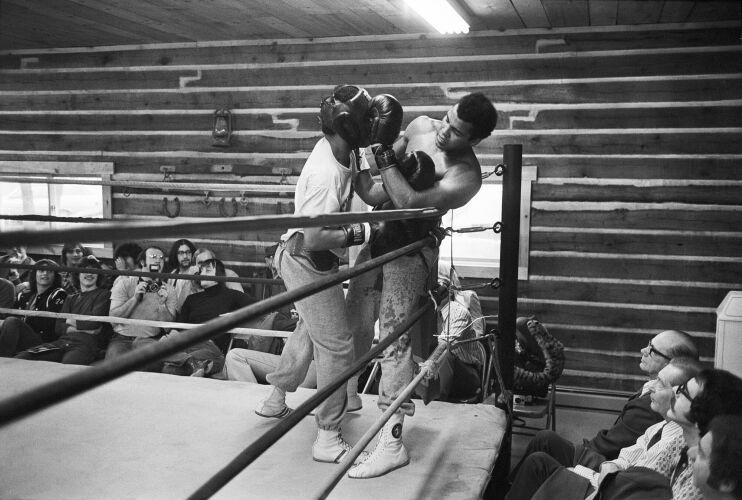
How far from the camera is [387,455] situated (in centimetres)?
256

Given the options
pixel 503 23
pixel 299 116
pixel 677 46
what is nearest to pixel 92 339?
pixel 299 116

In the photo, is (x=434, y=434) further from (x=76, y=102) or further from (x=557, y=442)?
(x=76, y=102)

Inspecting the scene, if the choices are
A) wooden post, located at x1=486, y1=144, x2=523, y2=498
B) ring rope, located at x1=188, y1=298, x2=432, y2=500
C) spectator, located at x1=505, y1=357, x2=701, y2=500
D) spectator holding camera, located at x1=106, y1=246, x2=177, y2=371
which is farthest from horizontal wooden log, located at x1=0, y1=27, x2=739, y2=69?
ring rope, located at x1=188, y1=298, x2=432, y2=500

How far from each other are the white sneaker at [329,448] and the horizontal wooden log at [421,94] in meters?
4.06

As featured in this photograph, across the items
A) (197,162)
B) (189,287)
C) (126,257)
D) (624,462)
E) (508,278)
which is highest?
(197,162)

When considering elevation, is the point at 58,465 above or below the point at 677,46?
below

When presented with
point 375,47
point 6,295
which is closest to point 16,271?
point 6,295

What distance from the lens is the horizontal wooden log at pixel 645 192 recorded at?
5.54 meters

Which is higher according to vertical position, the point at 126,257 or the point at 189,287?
the point at 126,257

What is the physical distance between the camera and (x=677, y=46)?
18.0 ft

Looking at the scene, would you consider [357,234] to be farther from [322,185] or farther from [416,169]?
[416,169]

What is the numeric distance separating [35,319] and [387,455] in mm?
4235

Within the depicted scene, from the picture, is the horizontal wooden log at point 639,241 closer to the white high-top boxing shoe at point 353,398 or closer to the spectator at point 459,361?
the spectator at point 459,361

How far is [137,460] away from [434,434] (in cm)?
118
